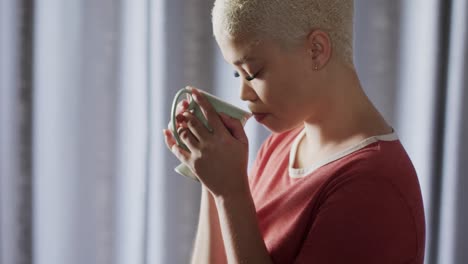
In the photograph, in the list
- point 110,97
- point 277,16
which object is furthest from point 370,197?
point 110,97

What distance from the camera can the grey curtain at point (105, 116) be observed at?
153cm

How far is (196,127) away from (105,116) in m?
0.79

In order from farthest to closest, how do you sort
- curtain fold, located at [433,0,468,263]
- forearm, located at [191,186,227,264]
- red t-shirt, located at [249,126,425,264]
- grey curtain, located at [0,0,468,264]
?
grey curtain, located at [0,0,468,264], curtain fold, located at [433,0,468,263], forearm, located at [191,186,227,264], red t-shirt, located at [249,126,425,264]

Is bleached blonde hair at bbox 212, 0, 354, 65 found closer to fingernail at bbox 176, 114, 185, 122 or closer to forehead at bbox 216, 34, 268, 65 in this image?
forehead at bbox 216, 34, 268, 65

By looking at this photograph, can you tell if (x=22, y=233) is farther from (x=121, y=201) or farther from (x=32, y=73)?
(x=32, y=73)

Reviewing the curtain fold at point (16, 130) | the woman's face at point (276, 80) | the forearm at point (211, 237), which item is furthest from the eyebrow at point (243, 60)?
the curtain fold at point (16, 130)

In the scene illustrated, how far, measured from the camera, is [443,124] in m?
1.36

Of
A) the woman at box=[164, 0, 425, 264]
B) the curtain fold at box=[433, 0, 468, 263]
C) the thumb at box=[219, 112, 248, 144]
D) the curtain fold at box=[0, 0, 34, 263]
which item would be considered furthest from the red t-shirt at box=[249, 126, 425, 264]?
the curtain fold at box=[0, 0, 34, 263]

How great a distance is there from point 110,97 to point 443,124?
854mm

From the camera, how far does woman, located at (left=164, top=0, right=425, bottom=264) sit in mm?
785

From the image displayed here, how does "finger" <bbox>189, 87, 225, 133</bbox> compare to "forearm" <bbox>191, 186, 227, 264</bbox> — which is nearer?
"finger" <bbox>189, 87, 225, 133</bbox>

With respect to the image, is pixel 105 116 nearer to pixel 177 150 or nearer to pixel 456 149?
pixel 177 150

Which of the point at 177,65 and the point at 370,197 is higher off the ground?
the point at 177,65

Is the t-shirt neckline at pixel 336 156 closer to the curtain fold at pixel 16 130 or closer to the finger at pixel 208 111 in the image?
the finger at pixel 208 111
